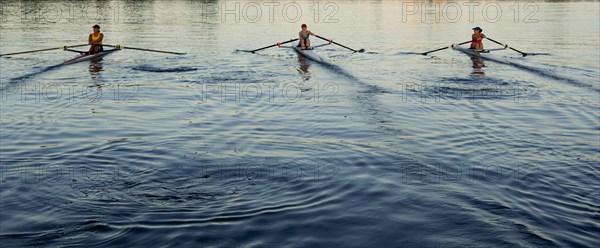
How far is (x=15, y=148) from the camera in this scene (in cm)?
1376

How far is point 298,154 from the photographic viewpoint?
13719 mm

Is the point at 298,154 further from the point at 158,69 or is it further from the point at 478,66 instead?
the point at 478,66

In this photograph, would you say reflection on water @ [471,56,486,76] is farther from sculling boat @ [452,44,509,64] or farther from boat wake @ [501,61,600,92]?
boat wake @ [501,61,600,92]

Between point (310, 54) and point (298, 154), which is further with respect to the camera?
point (310, 54)

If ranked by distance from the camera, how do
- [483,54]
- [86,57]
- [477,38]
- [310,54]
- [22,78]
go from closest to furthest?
1. [22,78]
2. [86,57]
3. [310,54]
4. [483,54]
5. [477,38]

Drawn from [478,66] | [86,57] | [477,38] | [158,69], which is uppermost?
[477,38]

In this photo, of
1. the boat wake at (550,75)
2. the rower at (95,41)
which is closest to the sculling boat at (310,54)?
the boat wake at (550,75)

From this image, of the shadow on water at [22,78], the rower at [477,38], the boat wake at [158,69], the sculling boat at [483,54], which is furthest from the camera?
the rower at [477,38]

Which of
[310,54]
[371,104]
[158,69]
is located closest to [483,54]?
[310,54]

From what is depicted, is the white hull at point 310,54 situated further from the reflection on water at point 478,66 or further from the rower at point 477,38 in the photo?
the rower at point 477,38

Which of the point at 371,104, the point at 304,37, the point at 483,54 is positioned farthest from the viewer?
the point at 304,37

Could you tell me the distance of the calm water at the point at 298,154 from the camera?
9211 mm

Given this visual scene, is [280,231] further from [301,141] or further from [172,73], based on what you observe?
[172,73]

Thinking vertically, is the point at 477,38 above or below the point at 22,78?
above
